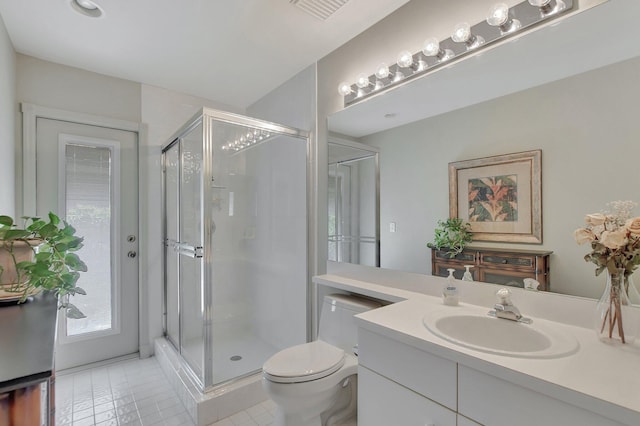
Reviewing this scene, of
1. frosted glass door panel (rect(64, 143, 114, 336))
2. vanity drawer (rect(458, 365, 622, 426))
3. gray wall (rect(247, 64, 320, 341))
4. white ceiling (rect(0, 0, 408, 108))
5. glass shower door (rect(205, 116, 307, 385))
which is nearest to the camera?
vanity drawer (rect(458, 365, 622, 426))

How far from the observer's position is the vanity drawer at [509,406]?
733mm

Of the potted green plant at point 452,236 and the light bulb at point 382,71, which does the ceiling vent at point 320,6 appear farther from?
the potted green plant at point 452,236

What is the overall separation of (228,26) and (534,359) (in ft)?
7.44

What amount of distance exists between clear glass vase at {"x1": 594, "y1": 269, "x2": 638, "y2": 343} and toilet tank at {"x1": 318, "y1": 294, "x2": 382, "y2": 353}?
0.97m

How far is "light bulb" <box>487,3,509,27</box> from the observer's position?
1295 mm

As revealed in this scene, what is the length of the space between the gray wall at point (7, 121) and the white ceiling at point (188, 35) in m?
0.15

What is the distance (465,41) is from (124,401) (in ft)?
9.79

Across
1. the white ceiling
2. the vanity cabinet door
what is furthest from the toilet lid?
the white ceiling

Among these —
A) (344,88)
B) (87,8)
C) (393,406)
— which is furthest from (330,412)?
(87,8)

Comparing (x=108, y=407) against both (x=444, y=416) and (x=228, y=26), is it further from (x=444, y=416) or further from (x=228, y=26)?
(x=228, y=26)

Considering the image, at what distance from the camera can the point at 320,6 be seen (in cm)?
173

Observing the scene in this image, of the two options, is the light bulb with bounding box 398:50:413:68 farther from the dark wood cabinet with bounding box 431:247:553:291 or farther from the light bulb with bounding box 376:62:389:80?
the dark wood cabinet with bounding box 431:247:553:291

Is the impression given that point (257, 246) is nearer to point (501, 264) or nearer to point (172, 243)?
point (172, 243)

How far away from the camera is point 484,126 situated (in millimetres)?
1430
